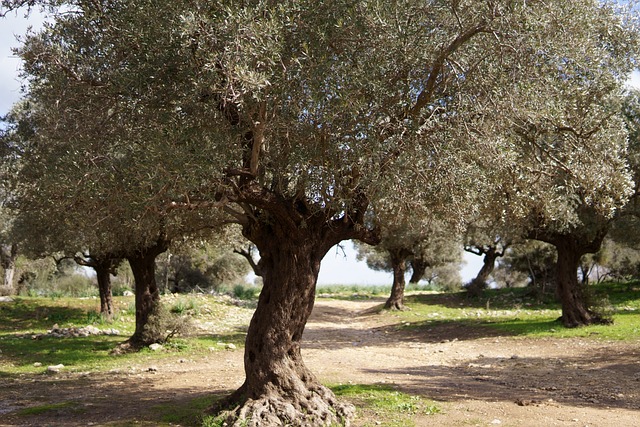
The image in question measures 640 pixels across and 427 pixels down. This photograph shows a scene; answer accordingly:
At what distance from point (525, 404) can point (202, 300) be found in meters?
25.0

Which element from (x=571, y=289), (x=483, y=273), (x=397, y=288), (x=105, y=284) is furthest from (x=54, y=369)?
(x=483, y=273)

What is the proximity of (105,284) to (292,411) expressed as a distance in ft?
66.6

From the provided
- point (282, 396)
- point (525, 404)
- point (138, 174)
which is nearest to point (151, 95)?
point (138, 174)

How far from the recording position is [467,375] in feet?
51.8

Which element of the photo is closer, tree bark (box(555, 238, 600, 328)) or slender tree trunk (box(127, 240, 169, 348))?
slender tree trunk (box(127, 240, 169, 348))

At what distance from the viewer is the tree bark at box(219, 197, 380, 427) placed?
996cm

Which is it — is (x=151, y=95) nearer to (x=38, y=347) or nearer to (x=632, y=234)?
(x=38, y=347)

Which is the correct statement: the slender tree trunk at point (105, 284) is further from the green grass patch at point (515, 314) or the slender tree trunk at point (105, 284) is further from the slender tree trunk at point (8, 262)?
the green grass patch at point (515, 314)

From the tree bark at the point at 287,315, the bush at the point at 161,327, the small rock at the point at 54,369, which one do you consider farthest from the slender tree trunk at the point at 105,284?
the tree bark at the point at 287,315

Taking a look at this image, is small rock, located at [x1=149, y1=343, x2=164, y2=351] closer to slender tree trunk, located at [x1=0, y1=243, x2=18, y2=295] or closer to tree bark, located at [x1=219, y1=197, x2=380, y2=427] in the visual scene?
tree bark, located at [x1=219, y1=197, x2=380, y2=427]

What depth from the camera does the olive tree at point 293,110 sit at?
28.3 feet

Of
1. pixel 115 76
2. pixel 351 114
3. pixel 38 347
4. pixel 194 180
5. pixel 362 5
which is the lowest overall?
pixel 38 347

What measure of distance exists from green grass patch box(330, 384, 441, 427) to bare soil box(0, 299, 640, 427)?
0.73ft

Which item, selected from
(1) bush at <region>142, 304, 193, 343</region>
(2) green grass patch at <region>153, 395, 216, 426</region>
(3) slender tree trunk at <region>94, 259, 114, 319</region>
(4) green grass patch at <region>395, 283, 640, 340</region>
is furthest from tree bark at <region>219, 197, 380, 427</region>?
(3) slender tree trunk at <region>94, 259, 114, 319</region>
